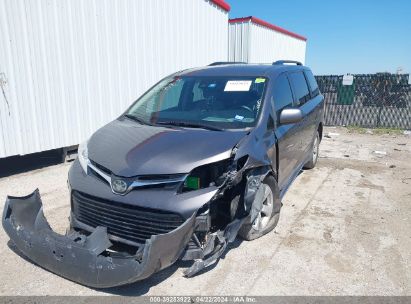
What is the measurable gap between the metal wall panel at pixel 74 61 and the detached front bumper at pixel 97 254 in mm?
3481

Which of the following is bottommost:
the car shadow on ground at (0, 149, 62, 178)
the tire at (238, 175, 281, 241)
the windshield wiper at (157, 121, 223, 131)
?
the car shadow on ground at (0, 149, 62, 178)

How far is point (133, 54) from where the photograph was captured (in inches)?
304

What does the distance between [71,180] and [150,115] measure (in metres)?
1.17

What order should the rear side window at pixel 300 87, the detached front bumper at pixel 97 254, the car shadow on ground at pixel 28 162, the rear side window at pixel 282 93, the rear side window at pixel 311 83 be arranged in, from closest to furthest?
1. the detached front bumper at pixel 97 254
2. the rear side window at pixel 282 93
3. the rear side window at pixel 300 87
4. the rear side window at pixel 311 83
5. the car shadow on ground at pixel 28 162

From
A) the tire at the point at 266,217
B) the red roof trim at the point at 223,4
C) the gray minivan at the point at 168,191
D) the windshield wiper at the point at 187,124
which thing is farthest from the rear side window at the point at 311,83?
the red roof trim at the point at 223,4

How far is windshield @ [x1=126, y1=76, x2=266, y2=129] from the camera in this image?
3.54 m

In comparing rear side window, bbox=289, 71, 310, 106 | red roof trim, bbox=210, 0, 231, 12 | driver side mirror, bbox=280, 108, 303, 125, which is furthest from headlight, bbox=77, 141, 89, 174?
red roof trim, bbox=210, 0, 231, 12

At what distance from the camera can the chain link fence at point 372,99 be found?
38.4ft

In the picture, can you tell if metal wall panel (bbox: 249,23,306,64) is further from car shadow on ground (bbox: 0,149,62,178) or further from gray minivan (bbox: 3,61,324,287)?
gray minivan (bbox: 3,61,324,287)

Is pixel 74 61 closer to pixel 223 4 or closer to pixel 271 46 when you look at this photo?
pixel 223 4

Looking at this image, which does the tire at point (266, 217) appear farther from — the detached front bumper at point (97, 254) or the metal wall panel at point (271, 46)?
the metal wall panel at point (271, 46)

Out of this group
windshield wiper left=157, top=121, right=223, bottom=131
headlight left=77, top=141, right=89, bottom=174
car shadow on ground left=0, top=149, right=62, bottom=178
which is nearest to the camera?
headlight left=77, top=141, right=89, bottom=174

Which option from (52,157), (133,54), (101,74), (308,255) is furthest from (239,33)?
(308,255)

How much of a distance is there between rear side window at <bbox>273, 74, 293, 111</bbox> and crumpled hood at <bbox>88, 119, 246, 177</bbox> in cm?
90
